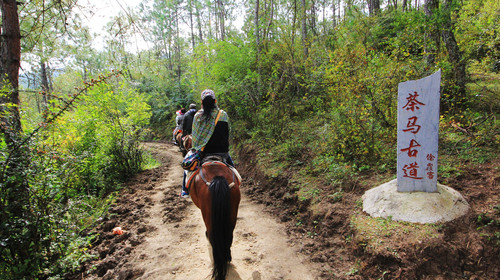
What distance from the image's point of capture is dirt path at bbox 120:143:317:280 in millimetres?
2871

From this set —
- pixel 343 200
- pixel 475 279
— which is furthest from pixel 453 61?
pixel 475 279

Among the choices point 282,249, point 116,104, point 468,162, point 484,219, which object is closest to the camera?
point 484,219

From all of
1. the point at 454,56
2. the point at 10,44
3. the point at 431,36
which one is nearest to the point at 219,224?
the point at 10,44

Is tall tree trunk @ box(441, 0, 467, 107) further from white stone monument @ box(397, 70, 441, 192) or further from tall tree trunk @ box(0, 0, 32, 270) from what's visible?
tall tree trunk @ box(0, 0, 32, 270)

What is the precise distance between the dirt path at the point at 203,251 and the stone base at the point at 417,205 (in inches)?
52.1

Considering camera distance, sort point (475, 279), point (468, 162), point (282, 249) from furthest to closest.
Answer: point (468, 162) → point (282, 249) → point (475, 279)

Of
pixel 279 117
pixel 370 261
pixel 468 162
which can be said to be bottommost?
pixel 370 261

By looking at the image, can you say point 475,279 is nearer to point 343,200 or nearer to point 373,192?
point 373,192

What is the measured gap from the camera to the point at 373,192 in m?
3.46

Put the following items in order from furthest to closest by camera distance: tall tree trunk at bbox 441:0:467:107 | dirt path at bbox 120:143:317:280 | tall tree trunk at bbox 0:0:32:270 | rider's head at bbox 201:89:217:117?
tall tree trunk at bbox 441:0:467:107 → rider's head at bbox 201:89:217:117 → dirt path at bbox 120:143:317:280 → tall tree trunk at bbox 0:0:32:270

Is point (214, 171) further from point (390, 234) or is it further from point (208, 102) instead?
point (390, 234)

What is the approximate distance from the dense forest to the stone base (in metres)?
0.33

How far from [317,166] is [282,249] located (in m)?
2.17

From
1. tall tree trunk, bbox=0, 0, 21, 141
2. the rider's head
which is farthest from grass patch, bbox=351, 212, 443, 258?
tall tree trunk, bbox=0, 0, 21, 141
